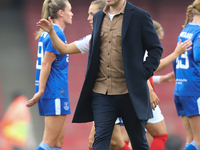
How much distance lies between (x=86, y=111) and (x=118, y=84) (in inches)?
16.0

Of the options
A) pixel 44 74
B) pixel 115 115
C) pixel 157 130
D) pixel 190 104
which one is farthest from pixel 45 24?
pixel 190 104

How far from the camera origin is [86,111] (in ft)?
11.8

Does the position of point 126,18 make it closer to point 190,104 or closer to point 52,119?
point 52,119

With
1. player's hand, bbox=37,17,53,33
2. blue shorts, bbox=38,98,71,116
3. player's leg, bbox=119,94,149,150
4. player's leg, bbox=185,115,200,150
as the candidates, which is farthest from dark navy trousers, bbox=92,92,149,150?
player's leg, bbox=185,115,200,150

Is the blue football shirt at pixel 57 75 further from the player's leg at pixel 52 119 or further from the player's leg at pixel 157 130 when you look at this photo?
the player's leg at pixel 157 130

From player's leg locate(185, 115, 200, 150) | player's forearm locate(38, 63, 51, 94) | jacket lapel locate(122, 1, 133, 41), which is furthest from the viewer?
player's leg locate(185, 115, 200, 150)

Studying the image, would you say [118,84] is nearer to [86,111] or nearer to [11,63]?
[86,111]

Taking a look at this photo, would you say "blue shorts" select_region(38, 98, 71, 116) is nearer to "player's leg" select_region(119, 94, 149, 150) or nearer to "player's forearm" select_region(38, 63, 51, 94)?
"player's forearm" select_region(38, 63, 51, 94)

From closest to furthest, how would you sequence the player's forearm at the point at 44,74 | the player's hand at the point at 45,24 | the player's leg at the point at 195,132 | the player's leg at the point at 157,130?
the player's hand at the point at 45,24 → the player's forearm at the point at 44,74 → the player's leg at the point at 157,130 → the player's leg at the point at 195,132

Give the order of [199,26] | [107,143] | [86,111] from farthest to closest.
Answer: [199,26], [86,111], [107,143]

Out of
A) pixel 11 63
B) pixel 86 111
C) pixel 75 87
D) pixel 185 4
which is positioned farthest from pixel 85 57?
pixel 86 111

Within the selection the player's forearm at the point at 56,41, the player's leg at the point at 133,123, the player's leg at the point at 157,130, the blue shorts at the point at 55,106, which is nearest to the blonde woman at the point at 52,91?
the blue shorts at the point at 55,106

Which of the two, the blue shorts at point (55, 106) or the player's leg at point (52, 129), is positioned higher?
the blue shorts at point (55, 106)

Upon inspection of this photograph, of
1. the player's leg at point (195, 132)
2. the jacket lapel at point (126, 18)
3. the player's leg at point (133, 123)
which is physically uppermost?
the jacket lapel at point (126, 18)
